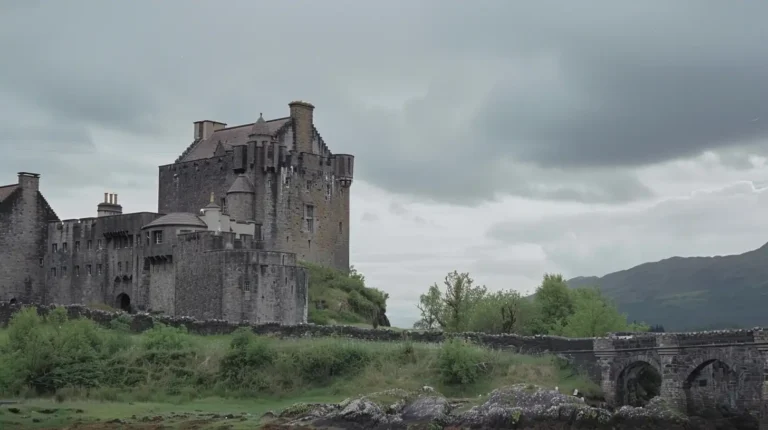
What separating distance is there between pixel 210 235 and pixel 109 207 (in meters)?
19.2

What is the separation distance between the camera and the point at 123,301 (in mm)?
88250

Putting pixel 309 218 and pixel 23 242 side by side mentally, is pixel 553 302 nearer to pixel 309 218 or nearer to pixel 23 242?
pixel 309 218

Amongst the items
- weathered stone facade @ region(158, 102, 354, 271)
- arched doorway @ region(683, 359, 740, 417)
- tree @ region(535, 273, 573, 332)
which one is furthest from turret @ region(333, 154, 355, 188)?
arched doorway @ region(683, 359, 740, 417)

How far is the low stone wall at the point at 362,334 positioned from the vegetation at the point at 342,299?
10.1 meters

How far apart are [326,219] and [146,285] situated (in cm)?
1506

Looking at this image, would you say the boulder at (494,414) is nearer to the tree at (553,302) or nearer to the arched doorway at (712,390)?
the arched doorway at (712,390)

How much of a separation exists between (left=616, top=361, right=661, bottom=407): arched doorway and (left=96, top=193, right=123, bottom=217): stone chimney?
4805 centimetres

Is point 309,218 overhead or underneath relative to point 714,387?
overhead

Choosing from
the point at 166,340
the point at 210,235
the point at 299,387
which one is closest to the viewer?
the point at 299,387

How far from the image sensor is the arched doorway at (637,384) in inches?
2292

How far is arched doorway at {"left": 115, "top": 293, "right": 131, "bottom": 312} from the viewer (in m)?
87.6

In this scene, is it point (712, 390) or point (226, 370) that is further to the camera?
point (226, 370)

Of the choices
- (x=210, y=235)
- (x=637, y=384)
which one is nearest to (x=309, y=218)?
(x=210, y=235)

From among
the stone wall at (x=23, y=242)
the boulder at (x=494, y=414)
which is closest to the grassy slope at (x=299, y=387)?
the boulder at (x=494, y=414)
